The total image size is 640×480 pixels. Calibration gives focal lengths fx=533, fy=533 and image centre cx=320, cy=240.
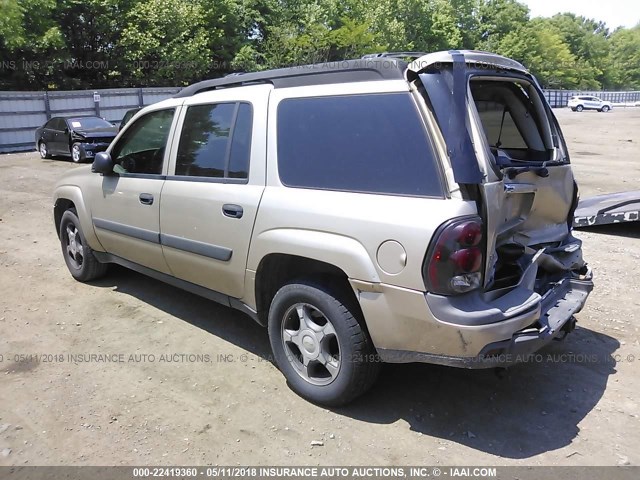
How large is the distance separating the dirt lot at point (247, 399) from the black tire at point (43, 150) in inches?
553

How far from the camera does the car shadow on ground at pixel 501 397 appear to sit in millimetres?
3094

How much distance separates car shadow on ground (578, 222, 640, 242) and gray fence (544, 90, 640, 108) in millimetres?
52295

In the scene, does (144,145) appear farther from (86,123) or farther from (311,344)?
(86,123)

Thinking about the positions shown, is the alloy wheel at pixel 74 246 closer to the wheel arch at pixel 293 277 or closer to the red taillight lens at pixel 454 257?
the wheel arch at pixel 293 277

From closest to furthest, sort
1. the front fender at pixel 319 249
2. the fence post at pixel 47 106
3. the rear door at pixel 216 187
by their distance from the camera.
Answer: the front fender at pixel 319 249
the rear door at pixel 216 187
the fence post at pixel 47 106

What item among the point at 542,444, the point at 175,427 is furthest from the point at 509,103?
the point at 175,427

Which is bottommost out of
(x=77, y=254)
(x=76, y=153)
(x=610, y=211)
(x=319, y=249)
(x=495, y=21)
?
(x=77, y=254)

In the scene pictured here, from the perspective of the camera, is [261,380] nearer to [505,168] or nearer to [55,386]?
[55,386]

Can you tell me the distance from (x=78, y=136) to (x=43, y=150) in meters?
2.98

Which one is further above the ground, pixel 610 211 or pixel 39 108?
pixel 39 108

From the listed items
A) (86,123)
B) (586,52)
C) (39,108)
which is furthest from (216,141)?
(586,52)

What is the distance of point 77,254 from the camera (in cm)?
570

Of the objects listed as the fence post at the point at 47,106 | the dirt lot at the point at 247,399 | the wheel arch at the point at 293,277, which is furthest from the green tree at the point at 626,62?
the wheel arch at the point at 293,277

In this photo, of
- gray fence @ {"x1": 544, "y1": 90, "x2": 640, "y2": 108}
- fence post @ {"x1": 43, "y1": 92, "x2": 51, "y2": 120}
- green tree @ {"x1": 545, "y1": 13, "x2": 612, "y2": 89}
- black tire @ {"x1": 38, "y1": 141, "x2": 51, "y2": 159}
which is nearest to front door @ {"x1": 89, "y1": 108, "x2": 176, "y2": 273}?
black tire @ {"x1": 38, "y1": 141, "x2": 51, "y2": 159}
